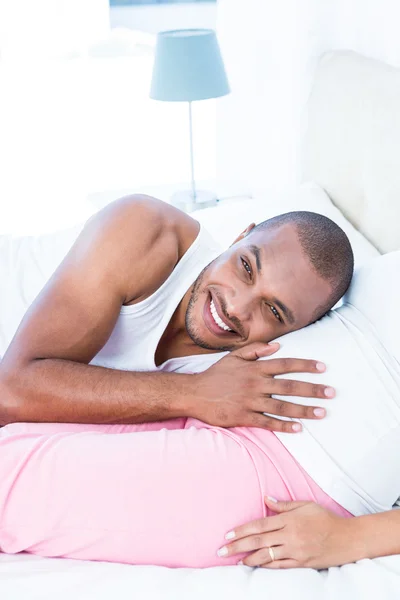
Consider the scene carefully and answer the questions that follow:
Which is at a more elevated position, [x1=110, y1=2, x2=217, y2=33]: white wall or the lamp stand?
[x1=110, y1=2, x2=217, y2=33]: white wall

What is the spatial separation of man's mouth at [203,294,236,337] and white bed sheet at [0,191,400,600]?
0.51 m

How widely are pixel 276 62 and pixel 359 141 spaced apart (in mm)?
844

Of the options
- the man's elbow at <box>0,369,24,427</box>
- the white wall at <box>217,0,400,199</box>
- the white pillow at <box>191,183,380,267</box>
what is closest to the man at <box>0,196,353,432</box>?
the man's elbow at <box>0,369,24,427</box>

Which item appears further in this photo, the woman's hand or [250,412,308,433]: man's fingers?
[250,412,308,433]: man's fingers

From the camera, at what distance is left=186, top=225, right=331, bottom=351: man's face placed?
1256 mm

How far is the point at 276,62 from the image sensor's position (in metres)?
2.42

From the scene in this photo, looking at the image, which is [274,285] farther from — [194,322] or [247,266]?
[194,322]

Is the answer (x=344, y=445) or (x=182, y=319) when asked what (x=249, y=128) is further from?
(x=344, y=445)

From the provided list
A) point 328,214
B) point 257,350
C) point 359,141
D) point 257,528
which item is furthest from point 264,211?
point 257,528

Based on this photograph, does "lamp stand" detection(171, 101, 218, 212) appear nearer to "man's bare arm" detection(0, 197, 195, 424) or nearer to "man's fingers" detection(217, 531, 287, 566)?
"man's bare arm" detection(0, 197, 195, 424)

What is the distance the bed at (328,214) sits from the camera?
2.76 ft

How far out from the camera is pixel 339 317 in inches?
47.1

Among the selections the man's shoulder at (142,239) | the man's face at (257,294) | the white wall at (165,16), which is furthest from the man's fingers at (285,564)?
the white wall at (165,16)

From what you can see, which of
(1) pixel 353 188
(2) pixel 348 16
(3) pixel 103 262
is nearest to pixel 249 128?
(2) pixel 348 16
